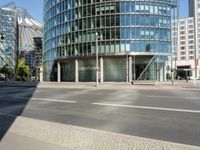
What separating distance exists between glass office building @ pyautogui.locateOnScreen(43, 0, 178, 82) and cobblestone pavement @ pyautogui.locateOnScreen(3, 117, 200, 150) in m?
49.5

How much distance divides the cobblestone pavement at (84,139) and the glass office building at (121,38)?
49.5 metres

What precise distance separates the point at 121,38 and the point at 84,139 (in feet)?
179

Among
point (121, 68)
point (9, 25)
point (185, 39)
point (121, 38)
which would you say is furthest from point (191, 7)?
point (121, 68)

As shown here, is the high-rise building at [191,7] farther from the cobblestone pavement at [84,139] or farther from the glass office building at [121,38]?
the cobblestone pavement at [84,139]

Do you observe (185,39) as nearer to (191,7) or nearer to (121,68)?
(191,7)

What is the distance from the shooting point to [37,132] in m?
8.39

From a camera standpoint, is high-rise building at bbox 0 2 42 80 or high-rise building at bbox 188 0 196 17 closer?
high-rise building at bbox 0 2 42 80

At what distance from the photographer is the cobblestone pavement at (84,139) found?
21.8 ft

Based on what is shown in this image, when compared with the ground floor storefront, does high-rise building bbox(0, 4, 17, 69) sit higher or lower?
higher

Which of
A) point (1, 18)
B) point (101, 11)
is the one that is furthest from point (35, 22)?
point (101, 11)

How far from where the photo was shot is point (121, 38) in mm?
61031

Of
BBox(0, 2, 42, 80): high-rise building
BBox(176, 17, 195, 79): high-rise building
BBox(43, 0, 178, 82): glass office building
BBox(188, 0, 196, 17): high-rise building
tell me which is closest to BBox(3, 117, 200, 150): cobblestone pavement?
BBox(0, 2, 42, 80): high-rise building

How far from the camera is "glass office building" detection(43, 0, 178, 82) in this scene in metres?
60.8

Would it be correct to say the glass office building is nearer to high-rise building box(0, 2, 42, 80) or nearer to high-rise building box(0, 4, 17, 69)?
high-rise building box(0, 2, 42, 80)
